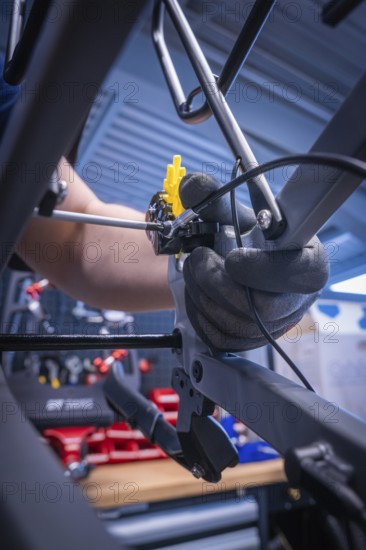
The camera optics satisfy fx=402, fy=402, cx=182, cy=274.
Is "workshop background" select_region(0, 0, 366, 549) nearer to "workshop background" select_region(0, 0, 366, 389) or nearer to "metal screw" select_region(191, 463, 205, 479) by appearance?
"workshop background" select_region(0, 0, 366, 389)

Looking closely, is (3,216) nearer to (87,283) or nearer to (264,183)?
(264,183)

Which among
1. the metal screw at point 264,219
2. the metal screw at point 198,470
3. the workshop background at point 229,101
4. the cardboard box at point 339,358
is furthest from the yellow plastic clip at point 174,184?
the cardboard box at point 339,358

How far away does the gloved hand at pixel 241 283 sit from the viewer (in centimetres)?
32

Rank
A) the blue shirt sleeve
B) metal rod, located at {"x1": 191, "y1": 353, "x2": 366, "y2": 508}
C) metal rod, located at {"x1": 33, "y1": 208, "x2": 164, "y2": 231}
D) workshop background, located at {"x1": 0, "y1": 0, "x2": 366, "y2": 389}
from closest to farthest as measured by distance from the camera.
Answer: metal rod, located at {"x1": 191, "y1": 353, "x2": 366, "y2": 508} → metal rod, located at {"x1": 33, "y1": 208, "x2": 164, "y2": 231} → the blue shirt sleeve → workshop background, located at {"x1": 0, "y1": 0, "x2": 366, "y2": 389}

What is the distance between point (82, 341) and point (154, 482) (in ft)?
2.84

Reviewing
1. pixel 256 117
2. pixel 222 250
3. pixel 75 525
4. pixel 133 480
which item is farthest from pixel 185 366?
pixel 256 117

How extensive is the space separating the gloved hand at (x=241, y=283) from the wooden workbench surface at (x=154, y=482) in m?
0.79

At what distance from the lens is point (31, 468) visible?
0.25 metres

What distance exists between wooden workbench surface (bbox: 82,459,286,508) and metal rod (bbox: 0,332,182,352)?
71cm

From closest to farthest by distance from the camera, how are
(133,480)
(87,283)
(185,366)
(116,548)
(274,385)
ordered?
(116,548)
(274,385)
(185,366)
(87,283)
(133,480)

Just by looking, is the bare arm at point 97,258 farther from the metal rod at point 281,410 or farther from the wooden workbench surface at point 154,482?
the wooden workbench surface at point 154,482

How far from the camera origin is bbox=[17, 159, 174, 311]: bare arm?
0.71 metres

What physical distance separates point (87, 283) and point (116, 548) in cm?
63

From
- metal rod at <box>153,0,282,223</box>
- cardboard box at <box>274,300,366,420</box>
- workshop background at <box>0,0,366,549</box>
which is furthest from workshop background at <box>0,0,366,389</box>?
metal rod at <box>153,0,282,223</box>
